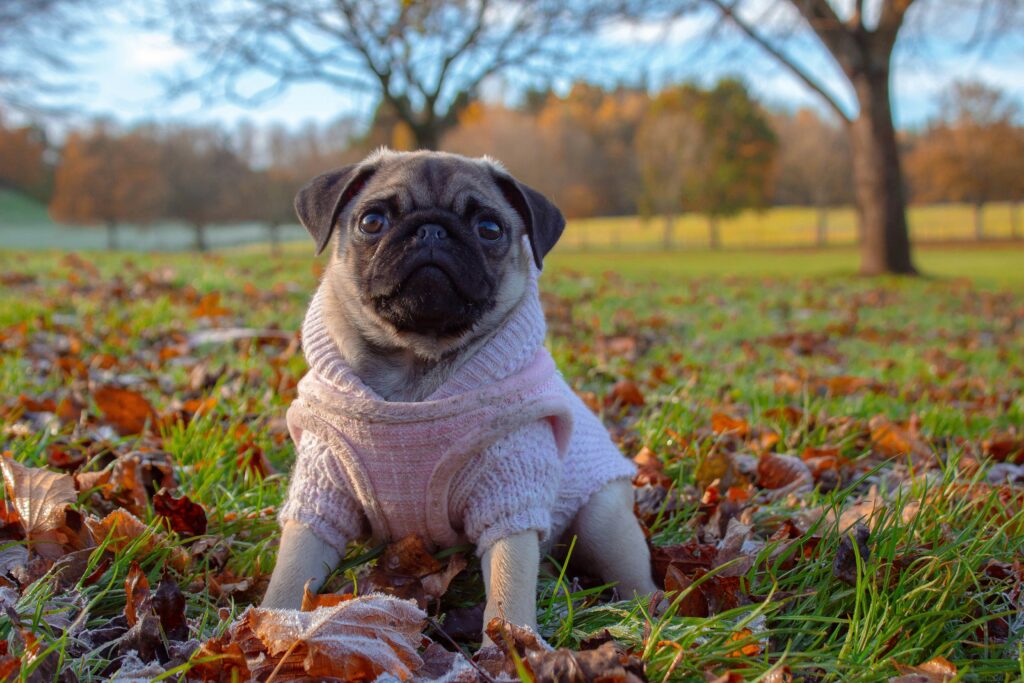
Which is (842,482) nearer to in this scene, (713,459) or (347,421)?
(713,459)

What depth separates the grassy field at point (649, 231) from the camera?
4775 cm

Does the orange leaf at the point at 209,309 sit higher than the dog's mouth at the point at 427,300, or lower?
lower

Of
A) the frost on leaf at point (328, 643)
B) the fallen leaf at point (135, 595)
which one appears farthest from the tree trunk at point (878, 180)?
the fallen leaf at point (135, 595)

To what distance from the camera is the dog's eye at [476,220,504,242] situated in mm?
2779

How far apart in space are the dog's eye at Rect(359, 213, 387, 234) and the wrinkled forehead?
0.06m

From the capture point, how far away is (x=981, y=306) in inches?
522

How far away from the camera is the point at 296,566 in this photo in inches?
95.7

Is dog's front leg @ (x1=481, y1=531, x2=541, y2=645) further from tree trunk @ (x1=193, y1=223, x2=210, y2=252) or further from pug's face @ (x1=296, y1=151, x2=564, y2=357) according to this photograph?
tree trunk @ (x1=193, y1=223, x2=210, y2=252)

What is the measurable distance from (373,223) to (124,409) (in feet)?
6.11

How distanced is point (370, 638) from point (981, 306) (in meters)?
14.1

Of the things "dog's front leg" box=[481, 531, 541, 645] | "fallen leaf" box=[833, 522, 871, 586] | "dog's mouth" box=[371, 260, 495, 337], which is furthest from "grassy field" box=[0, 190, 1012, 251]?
"dog's front leg" box=[481, 531, 541, 645]

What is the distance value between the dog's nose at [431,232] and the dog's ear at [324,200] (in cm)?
36

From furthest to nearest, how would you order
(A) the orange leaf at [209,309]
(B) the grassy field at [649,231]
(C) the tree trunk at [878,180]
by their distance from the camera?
(B) the grassy field at [649,231], (C) the tree trunk at [878,180], (A) the orange leaf at [209,309]

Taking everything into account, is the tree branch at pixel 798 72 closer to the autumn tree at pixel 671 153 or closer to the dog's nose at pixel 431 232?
the dog's nose at pixel 431 232
